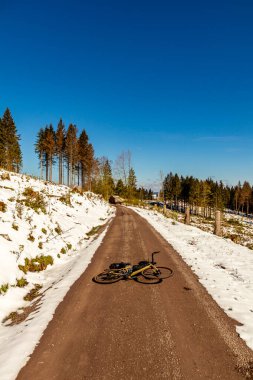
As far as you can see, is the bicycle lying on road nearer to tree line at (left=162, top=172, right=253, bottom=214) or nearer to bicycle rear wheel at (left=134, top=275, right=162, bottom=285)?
bicycle rear wheel at (left=134, top=275, right=162, bottom=285)

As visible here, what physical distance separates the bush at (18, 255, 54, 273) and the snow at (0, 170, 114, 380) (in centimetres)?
18

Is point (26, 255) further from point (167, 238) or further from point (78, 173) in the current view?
point (78, 173)

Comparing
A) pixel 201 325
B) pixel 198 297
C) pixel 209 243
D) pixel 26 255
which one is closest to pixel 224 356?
pixel 201 325

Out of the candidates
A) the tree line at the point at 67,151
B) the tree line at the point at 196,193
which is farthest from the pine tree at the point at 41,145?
the tree line at the point at 196,193

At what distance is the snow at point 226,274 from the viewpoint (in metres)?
6.04

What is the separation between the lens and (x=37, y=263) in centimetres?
997

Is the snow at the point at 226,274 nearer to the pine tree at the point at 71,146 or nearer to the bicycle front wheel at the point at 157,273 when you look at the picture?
the bicycle front wheel at the point at 157,273

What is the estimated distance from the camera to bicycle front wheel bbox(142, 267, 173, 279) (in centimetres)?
870

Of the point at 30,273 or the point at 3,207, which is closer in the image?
the point at 30,273

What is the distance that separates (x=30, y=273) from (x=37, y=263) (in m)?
0.71

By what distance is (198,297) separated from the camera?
6953 millimetres

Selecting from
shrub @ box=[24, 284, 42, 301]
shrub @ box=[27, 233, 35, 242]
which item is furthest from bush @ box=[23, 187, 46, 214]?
shrub @ box=[24, 284, 42, 301]

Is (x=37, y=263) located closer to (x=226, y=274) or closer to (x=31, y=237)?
(x=31, y=237)

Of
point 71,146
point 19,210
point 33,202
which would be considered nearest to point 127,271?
point 19,210
